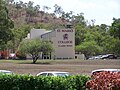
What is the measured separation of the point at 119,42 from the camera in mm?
86875

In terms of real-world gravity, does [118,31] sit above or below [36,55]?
above

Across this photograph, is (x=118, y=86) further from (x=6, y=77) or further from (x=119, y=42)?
(x=119, y=42)

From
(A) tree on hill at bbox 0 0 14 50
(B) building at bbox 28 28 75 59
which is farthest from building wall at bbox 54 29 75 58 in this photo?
(A) tree on hill at bbox 0 0 14 50

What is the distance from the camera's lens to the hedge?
16281mm

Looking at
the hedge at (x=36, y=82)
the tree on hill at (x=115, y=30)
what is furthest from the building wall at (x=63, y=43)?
the hedge at (x=36, y=82)

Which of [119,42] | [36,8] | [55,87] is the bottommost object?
[55,87]

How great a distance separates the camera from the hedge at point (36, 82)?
16.3 meters

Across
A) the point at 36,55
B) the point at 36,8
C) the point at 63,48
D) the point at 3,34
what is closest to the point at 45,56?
the point at 63,48

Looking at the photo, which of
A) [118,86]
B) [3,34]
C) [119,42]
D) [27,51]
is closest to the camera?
[118,86]

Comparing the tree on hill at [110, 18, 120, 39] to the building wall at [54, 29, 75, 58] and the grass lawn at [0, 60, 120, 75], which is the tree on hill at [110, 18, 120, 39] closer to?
the building wall at [54, 29, 75, 58]

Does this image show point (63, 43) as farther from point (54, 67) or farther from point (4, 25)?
point (54, 67)

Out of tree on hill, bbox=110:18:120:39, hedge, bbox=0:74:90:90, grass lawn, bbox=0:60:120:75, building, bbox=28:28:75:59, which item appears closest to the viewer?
hedge, bbox=0:74:90:90

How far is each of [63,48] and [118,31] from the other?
49.3ft

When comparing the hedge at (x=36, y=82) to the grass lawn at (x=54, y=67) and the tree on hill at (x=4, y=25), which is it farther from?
the tree on hill at (x=4, y=25)
